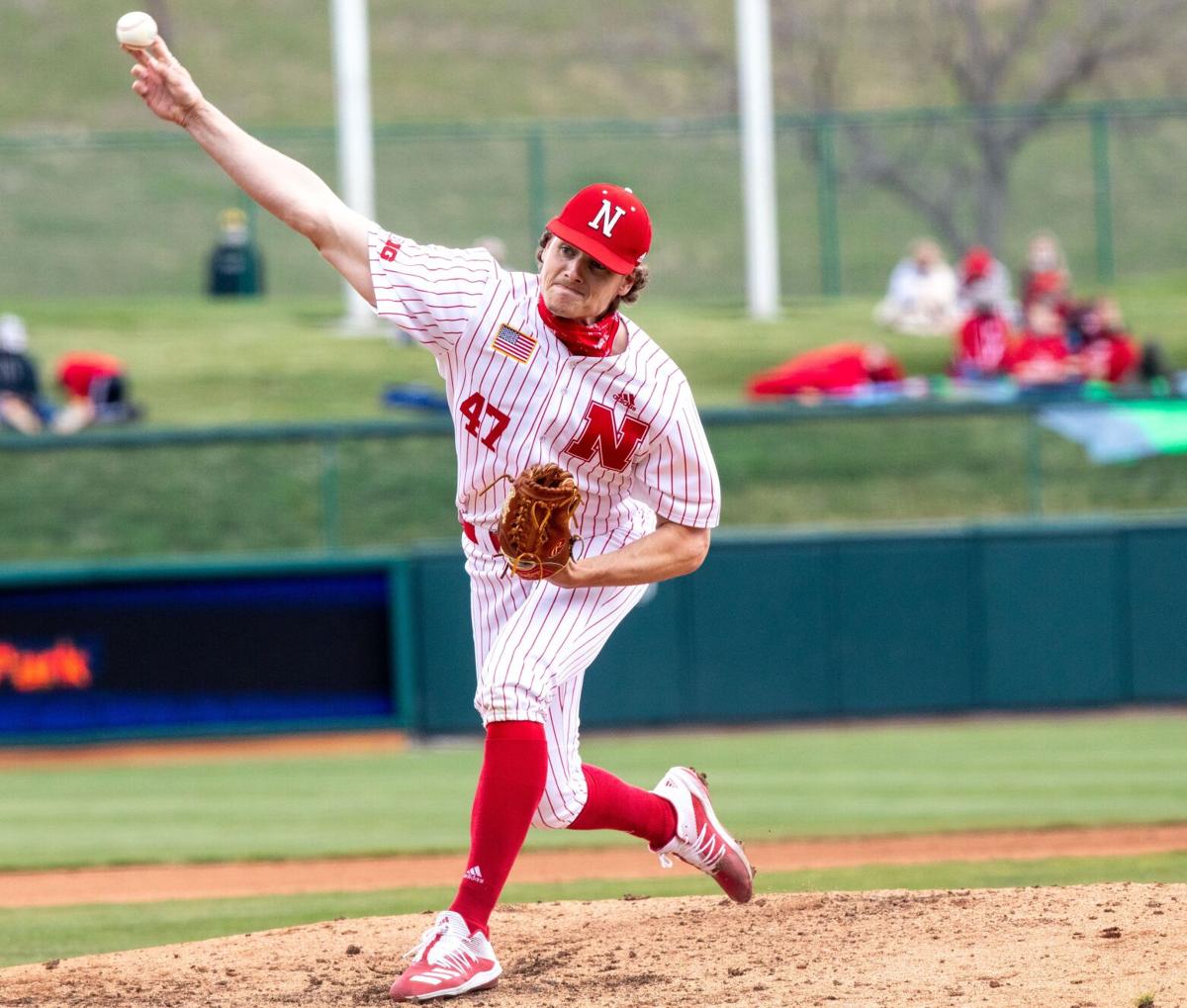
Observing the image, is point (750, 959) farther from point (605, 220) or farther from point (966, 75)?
point (966, 75)

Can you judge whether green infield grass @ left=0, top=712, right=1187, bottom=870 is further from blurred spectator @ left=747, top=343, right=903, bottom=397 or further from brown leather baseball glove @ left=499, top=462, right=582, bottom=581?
blurred spectator @ left=747, top=343, right=903, bottom=397

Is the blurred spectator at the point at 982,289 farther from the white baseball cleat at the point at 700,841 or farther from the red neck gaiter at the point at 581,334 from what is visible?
the red neck gaiter at the point at 581,334

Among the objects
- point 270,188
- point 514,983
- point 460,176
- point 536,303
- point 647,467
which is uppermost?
point 460,176

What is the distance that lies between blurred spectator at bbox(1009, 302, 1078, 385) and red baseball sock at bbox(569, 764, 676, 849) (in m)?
10.7

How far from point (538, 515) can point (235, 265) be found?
19.3m

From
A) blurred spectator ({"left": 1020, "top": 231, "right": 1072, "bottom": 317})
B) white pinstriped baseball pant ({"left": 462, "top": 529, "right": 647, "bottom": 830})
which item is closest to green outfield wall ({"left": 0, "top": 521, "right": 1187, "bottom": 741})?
blurred spectator ({"left": 1020, "top": 231, "right": 1072, "bottom": 317})

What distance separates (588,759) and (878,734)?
2.23 m

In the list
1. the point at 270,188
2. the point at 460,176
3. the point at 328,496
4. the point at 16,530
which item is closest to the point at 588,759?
the point at 328,496

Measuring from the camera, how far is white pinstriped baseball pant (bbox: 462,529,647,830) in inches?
170

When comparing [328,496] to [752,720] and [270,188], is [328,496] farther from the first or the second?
[270,188]

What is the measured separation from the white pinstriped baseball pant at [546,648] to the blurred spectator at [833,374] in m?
10.7

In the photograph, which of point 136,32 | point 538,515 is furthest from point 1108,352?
point 136,32

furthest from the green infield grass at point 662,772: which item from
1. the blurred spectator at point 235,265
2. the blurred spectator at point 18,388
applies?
the blurred spectator at point 235,265

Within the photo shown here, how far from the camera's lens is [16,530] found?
44.7 ft
